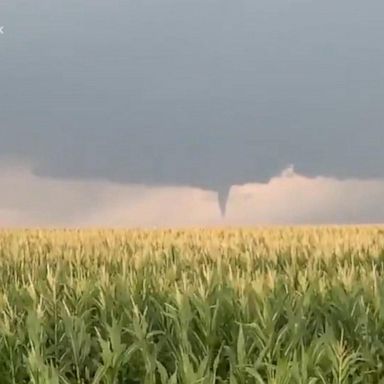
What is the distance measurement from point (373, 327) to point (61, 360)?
201 centimetres

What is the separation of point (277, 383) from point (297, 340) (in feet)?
2.70

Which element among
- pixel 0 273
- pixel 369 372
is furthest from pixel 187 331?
pixel 0 273

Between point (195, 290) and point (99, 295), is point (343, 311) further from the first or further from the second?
point (99, 295)

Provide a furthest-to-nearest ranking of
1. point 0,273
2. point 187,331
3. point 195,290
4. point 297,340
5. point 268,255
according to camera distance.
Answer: point 268,255 → point 0,273 → point 195,290 → point 187,331 → point 297,340

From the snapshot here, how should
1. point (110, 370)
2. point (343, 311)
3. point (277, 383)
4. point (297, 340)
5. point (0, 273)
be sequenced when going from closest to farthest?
point (277, 383), point (110, 370), point (297, 340), point (343, 311), point (0, 273)

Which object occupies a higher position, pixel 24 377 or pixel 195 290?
pixel 195 290

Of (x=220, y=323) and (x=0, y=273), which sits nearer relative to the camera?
(x=220, y=323)

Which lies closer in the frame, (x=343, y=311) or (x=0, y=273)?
(x=343, y=311)

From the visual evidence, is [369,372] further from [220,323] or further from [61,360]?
[61,360]

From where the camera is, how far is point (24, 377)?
5.23m

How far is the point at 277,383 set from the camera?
4.24m

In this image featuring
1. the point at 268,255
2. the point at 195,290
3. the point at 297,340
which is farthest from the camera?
the point at 268,255

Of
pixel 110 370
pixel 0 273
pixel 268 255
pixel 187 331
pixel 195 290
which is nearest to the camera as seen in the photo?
pixel 110 370

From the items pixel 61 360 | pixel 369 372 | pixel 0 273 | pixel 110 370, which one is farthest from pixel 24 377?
pixel 0 273
